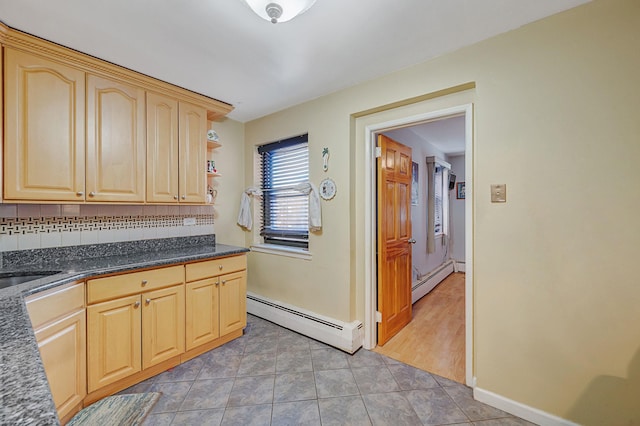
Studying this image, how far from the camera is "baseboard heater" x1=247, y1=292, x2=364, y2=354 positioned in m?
2.37

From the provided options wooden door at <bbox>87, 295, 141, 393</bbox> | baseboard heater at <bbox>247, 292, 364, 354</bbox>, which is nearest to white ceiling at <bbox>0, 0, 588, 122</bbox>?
wooden door at <bbox>87, 295, 141, 393</bbox>

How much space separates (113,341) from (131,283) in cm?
39

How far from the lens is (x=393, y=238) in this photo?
2666 mm

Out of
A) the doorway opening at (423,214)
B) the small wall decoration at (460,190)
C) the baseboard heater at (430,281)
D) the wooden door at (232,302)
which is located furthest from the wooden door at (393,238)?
the small wall decoration at (460,190)

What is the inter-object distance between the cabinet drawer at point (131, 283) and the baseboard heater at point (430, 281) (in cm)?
288

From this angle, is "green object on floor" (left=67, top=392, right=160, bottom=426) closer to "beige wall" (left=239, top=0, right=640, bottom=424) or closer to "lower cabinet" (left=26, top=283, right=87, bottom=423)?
"lower cabinet" (left=26, top=283, right=87, bottom=423)

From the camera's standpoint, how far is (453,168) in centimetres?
556

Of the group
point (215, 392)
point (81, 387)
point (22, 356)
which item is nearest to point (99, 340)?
point (81, 387)

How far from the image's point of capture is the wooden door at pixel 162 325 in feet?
6.43

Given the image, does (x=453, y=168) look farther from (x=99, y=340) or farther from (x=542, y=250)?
(x=99, y=340)

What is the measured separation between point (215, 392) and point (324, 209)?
166 centimetres

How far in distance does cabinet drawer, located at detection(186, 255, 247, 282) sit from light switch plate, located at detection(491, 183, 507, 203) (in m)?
2.15

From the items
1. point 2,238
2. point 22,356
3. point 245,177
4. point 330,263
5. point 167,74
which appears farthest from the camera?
point 245,177

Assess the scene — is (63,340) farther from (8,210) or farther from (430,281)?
(430,281)
